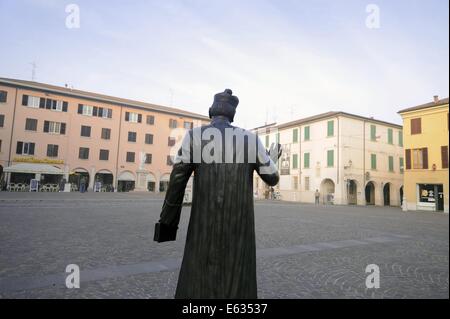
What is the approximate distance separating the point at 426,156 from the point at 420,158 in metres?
0.57

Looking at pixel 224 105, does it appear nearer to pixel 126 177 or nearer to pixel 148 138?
pixel 126 177

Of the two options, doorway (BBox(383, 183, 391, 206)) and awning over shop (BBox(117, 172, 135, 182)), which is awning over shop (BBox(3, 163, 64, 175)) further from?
doorway (BBox(383, 183, 391, 206))

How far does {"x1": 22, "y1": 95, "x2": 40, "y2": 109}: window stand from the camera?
32938 mm

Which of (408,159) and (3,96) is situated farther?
(3,96)

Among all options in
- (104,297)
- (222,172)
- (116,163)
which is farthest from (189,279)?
(116,163)

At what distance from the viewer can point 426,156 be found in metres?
25.2

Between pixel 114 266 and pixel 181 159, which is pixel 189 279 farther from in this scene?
pixel 114 266

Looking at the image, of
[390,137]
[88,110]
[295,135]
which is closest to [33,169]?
[88,110]

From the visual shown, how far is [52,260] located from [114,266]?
119 cm

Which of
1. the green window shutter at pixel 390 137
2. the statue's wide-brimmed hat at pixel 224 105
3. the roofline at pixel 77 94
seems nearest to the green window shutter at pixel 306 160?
the green window shutter at pixel 390 137

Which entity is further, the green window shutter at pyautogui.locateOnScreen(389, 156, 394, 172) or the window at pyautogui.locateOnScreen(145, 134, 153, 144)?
the window at pyautogui.locateOnScreen(145, 134, 153, 144)

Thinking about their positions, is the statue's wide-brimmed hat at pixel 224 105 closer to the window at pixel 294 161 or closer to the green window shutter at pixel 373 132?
the green window shutter at pixel 373 132

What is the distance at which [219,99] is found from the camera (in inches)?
87.4

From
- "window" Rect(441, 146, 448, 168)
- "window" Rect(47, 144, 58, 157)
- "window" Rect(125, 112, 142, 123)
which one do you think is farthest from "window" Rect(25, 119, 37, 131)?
"window" Rect(441, 146, 448, 168)
